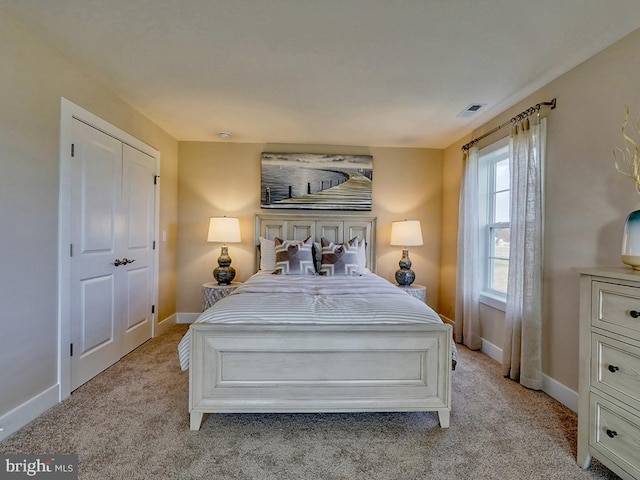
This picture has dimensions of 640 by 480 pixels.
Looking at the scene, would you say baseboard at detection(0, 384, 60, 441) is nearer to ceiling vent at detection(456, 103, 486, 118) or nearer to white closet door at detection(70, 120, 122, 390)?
white closet door at detection(70, 120, 122, 390)

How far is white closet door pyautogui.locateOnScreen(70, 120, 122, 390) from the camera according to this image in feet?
7.75

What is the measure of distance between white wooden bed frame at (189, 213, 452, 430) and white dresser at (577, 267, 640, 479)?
0.66 m

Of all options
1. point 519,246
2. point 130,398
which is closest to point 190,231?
point 130,398

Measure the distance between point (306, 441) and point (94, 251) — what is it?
87.5 inches

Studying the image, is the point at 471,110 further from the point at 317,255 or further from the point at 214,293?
the point at 214,293

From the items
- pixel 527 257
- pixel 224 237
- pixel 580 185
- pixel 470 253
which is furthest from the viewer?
pixel 224 237

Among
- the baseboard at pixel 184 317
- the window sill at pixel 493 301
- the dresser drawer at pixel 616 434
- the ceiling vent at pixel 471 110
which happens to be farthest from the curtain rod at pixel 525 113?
the baseboard at pixel 184 317

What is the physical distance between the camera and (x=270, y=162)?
4.11 metres

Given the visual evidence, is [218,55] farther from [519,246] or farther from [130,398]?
[519,246]

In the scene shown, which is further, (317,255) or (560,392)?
(317,255)

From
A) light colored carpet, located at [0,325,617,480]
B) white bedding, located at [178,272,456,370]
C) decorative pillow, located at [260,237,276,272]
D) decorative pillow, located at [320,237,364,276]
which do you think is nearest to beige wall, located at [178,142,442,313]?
decorative pillow, located at [260,237,276,272]

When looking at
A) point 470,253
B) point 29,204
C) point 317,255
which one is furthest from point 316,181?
point 29,204

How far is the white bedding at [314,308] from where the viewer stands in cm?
191

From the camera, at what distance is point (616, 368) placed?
1.45m
